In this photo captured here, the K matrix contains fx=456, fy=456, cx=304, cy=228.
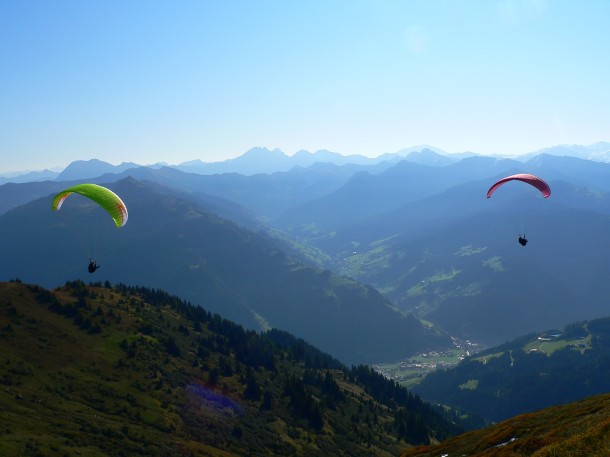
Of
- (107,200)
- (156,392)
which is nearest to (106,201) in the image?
(107,200)

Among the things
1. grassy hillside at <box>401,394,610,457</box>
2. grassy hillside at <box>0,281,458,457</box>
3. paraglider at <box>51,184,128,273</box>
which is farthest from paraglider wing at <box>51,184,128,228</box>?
grassy hillside at <box>401,394,610,457</box>

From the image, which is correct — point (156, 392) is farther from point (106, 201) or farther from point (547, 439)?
point (547, 439)

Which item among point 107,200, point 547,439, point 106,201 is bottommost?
point 547,439

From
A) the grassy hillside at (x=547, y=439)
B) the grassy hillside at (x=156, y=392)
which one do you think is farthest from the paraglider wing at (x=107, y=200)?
the grassy hillside at (x=547, y=439)

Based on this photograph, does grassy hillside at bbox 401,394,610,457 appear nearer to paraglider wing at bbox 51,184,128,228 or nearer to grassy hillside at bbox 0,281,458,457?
grassy hillside at bbox 0,281,458,457

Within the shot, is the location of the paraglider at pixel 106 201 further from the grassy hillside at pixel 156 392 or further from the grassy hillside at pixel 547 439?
the grassy hillside at pixel 547 439
